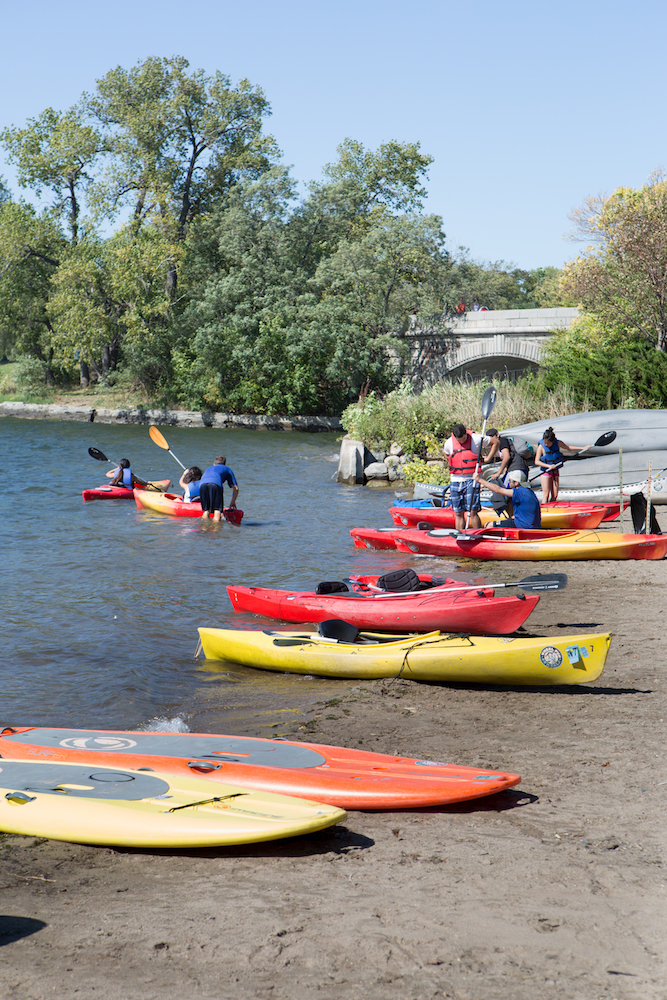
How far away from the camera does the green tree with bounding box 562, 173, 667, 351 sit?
67.4ft

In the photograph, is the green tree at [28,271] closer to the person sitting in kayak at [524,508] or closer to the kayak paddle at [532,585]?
the person sitting in kayak at [524,508]

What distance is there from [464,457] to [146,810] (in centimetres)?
770

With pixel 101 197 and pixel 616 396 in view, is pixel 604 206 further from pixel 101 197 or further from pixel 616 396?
pixel 101 197

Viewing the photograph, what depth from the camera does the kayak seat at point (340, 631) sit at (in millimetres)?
6375

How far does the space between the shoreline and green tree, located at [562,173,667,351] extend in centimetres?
1493

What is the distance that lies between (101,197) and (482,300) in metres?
27.6

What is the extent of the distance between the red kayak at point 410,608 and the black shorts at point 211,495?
18.4ft

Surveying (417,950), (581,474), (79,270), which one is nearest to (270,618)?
(417,950)

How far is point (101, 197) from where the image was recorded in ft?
124

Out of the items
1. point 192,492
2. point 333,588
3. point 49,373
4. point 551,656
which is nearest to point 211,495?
point 192,492

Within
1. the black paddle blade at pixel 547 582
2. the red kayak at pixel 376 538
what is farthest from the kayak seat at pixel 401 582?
the red kayak at pixel 376 538

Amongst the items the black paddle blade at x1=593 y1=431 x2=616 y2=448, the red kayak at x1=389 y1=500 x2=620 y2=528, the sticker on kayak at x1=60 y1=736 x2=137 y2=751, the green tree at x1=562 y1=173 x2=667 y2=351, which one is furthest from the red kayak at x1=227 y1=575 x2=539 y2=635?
the green tree at x1=562 y1=173 x2=667 y2=351

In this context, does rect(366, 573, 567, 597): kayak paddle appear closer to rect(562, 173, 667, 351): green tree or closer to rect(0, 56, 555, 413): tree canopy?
rect(562, 173, 667, 351): green tree

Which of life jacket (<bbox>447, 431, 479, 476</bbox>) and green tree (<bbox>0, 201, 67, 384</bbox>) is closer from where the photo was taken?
life jacket (<bbox>447, 431, 479, 476</bbox>)
